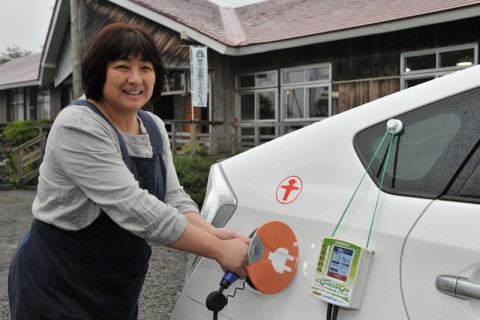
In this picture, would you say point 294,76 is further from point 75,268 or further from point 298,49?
point 75,268

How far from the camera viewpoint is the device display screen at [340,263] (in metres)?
1.29

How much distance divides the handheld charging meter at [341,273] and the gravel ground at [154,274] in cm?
247

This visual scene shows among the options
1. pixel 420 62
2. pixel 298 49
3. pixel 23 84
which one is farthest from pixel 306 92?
pixel 23 84

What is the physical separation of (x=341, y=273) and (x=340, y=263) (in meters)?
0.03

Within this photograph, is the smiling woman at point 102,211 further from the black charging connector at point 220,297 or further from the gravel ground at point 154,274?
the gravel ground at point 154,274

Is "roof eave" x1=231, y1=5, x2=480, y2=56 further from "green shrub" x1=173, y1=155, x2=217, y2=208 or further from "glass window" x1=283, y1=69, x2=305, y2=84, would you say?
"green shrub" x1=173, y1=155, x2=217, y2=208

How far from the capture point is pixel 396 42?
30.6 feet

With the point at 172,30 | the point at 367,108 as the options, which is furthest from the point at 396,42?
the point at 367,108

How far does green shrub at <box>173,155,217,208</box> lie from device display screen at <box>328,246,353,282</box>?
17.9 ft

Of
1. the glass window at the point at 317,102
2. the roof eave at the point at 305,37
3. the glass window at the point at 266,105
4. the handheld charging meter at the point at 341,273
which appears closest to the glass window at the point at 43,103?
the roof eave at the point at 305,37

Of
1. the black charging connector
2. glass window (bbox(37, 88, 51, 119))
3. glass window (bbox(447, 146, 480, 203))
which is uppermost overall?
glass window (bbox(37, 88, 51, 119))

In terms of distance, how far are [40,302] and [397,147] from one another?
1255 mm

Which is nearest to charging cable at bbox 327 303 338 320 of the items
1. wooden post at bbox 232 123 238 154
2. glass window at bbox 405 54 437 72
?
glass window at bbox 405 54 437 72

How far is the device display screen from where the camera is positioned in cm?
129
